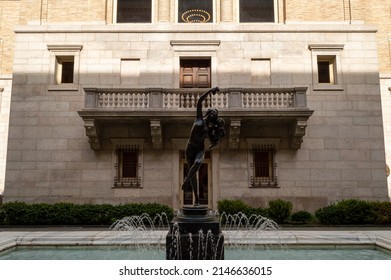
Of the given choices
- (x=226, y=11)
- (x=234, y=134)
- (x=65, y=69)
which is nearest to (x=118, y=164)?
(x=234, y=134)

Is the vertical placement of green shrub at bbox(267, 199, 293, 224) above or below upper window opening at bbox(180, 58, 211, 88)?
below

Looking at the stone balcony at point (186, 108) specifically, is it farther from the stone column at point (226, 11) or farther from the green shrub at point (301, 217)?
the stone column at point (226, 11)

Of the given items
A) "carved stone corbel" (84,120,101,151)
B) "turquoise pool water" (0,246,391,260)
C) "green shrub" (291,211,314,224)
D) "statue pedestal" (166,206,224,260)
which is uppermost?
"carved stone corbel" (84,120,101,151)

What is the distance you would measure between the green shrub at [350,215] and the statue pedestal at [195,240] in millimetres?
9883

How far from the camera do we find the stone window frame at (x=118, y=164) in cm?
1747

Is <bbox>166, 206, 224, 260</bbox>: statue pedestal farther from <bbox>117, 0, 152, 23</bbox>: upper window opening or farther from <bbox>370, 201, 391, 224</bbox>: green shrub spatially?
<bbox>117, 0, 152, 23</bbox>: upper window opening

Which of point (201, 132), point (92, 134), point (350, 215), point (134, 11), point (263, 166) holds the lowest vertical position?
point (350, 215)

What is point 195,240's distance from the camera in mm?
7082

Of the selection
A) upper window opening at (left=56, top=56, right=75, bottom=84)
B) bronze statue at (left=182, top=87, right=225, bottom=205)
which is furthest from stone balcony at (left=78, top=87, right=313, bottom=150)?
bronze statue at (left=182, top=87, right=225, bottom=205)

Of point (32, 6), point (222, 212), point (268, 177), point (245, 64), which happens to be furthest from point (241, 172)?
point (32, 6)

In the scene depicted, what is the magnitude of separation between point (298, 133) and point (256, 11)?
7802 mm

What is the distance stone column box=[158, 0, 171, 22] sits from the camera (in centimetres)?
1912

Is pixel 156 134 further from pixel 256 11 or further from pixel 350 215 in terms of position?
pixel 350 215
